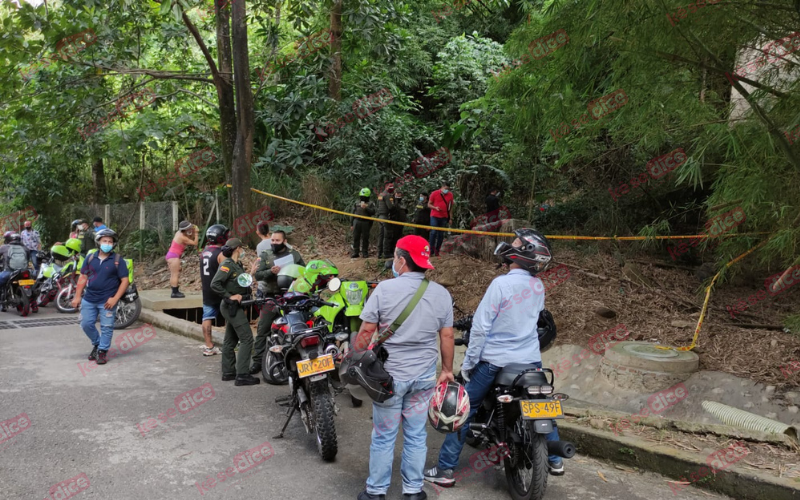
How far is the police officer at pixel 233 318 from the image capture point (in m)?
7.12

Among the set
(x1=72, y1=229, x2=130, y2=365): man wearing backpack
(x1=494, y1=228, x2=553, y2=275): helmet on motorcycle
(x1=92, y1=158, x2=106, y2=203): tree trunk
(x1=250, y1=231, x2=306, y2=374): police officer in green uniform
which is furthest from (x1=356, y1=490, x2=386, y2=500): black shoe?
(x1=92, y1=158, x2=106, y2=203): tree trunk

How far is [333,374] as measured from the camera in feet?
17.9

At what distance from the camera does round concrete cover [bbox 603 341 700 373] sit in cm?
665

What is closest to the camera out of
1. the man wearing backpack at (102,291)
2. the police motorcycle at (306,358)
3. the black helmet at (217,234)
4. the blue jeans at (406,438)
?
the blue jeans at (406,438)

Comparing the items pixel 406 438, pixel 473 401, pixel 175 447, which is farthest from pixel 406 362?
pixel 175 447

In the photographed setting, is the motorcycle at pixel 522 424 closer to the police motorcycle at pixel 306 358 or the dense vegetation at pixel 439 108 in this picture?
the police motorcycle at pixel 306 358

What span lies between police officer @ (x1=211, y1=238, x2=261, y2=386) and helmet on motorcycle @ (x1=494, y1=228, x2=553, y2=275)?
3708 millimetres

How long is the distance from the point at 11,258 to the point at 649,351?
37.5 feet

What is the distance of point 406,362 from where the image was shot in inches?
163

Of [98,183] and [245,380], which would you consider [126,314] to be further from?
[98,183]

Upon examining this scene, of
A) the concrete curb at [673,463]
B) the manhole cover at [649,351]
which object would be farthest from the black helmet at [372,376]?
the manhole cover at [649,351]

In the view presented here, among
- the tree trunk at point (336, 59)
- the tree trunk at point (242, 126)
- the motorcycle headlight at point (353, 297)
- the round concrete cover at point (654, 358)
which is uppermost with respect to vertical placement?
the tree trunk at point (336, 59)

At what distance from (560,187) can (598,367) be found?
798cm

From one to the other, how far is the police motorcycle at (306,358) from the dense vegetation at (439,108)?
306 cm
